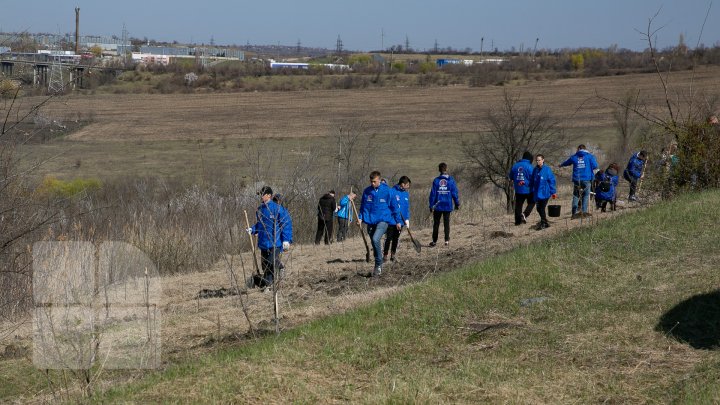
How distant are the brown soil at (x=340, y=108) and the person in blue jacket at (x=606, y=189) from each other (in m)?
35.4

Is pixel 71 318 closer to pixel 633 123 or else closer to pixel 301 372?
pixel 301 372

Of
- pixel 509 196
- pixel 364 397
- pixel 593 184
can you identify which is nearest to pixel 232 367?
pixel 364 397

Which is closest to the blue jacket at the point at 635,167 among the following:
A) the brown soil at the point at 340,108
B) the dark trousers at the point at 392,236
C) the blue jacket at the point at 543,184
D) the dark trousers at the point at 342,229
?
the blue jacket at the point at 543,184

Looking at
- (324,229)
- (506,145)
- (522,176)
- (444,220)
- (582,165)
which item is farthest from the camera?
(506,145)

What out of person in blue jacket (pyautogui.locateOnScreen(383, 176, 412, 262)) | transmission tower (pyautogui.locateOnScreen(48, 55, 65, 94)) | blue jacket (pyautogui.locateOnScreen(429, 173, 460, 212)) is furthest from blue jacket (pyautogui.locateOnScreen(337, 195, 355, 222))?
transmission tower (pyautogui.locateOnScreen(48, 55, 65, 94))

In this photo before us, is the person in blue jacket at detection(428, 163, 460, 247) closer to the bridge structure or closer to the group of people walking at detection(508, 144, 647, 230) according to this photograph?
the group of people walking at detection(508, 144, 647, 230)

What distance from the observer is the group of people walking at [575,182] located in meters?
18.9

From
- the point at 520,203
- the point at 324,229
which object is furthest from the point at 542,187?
the point at 324,229

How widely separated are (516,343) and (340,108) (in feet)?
221

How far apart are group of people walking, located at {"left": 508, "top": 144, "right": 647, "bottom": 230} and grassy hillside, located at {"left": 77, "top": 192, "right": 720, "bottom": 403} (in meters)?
6.32

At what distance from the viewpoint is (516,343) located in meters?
9.23

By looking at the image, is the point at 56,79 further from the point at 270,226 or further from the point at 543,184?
the point at 543,184

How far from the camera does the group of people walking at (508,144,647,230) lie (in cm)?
1894

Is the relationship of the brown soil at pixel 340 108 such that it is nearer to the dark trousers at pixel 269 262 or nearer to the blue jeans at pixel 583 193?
the blue jeans at pixel 583 193
